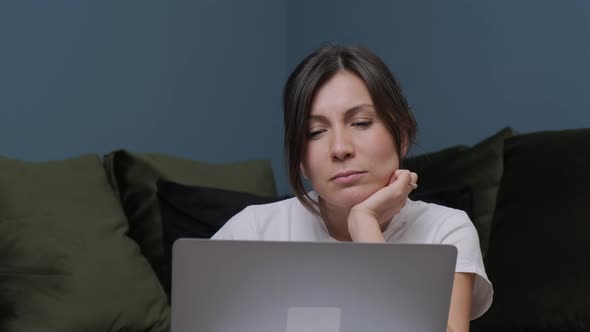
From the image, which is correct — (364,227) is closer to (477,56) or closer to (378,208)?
(378,208)

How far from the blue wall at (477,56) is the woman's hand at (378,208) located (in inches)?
50.6

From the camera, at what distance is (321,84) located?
4.66ft

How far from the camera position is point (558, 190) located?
2084 mm

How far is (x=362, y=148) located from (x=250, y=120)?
183 centimetres

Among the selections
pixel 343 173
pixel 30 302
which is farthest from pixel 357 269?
pixel 30 302

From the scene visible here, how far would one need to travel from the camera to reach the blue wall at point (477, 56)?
254cm

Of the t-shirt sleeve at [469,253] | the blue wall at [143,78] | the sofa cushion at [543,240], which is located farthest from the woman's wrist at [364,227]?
the blue wall at [143,78]

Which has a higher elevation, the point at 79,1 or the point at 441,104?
the point at 79,1

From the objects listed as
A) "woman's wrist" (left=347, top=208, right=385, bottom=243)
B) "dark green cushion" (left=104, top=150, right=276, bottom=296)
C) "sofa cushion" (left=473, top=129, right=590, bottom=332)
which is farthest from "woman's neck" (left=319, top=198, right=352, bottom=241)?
"dark green cushion" (left=104, top=150, right=276, bottom=296)

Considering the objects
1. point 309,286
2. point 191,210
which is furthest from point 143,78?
point 309,286

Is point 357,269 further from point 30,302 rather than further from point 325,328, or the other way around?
point 30,302

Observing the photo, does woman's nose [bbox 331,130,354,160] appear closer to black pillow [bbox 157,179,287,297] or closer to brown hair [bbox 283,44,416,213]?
brown hair [bbox 283,44,416,213]

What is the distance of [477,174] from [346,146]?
3.65 ft

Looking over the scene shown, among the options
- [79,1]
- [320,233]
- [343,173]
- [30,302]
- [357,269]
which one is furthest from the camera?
[79,1]
